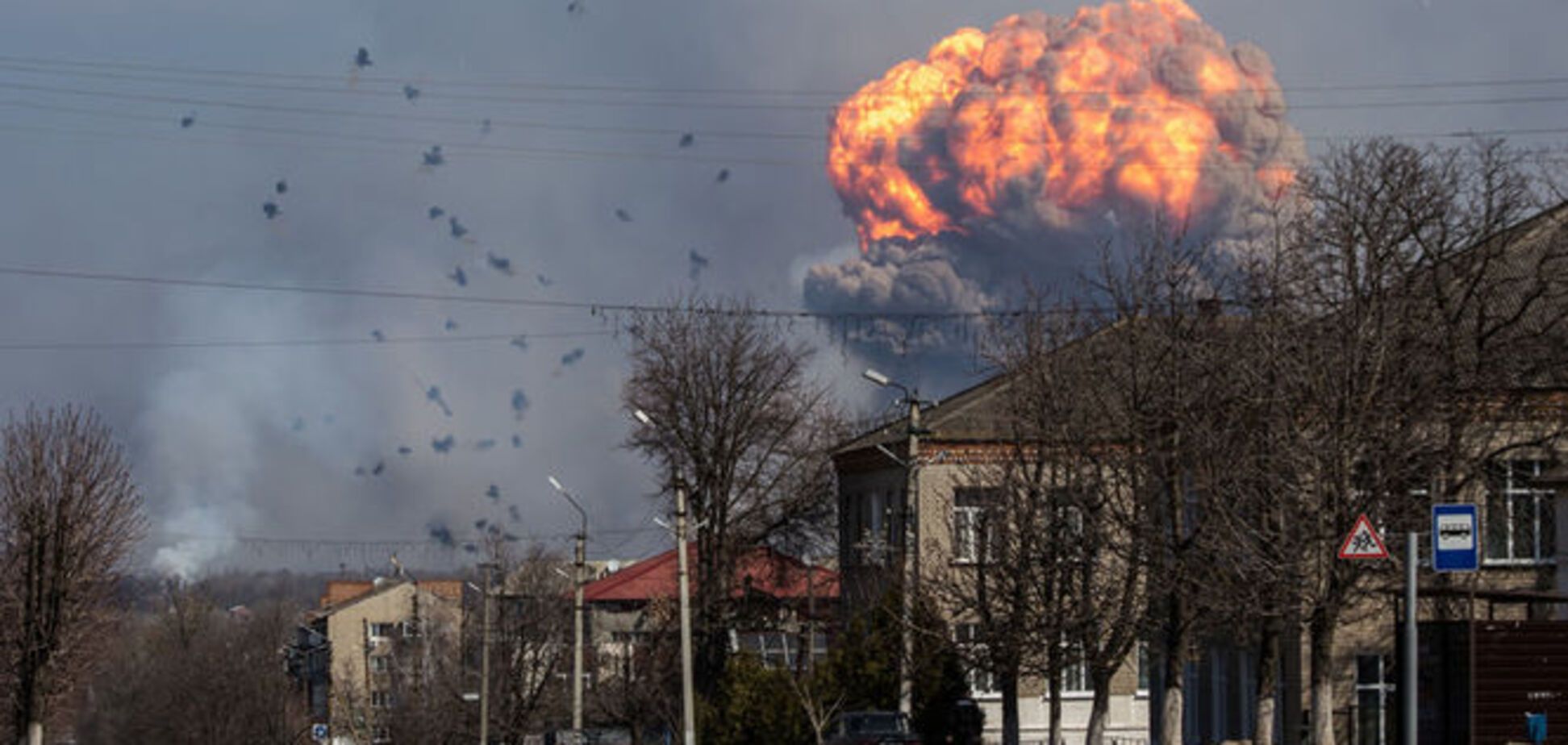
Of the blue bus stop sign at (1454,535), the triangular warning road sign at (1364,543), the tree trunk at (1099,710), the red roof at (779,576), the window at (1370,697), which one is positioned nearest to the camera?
the blue bus stop sign at (1454,535)

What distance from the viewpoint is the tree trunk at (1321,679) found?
34.7 meters

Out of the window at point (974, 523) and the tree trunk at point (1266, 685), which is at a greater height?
the window at point (974, 523)

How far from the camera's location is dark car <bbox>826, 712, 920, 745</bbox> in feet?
149

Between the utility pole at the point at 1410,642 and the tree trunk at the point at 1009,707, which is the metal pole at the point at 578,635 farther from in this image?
the utility pole at the point at 1410,642

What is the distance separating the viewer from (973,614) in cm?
4691

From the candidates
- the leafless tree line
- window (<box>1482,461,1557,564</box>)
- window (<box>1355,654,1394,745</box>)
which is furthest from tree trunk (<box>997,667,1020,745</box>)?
window (<box>1482,461,1557,564</box>)

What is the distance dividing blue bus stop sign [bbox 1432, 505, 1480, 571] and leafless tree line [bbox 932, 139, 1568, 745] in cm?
1132

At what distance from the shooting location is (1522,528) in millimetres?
50875

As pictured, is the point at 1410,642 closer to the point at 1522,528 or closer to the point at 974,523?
the point at 974,523

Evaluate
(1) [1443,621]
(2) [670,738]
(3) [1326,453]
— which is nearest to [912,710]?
(3) [1326,453]

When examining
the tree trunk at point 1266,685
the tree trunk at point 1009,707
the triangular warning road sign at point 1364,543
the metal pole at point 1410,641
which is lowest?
the tree trunk at point 1009,707

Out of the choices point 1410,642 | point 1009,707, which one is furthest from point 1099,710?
point 1410,642

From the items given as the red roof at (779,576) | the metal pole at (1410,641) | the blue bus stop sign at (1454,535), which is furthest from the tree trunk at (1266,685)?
the blue bus stop sign at (1454,535)

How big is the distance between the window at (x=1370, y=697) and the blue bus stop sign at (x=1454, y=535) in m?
29.6
